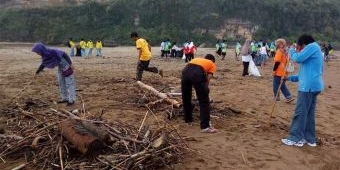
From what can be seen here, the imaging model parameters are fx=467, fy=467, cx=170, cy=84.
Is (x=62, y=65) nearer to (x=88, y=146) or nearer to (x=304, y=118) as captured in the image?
(x=88, y=146)

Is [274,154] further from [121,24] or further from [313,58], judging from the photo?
[121,24]

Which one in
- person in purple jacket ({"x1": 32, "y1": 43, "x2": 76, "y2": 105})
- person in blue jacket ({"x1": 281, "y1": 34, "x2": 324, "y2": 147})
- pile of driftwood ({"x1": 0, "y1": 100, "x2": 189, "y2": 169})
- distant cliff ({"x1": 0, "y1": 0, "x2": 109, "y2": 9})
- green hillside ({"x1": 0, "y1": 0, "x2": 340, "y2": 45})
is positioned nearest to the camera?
pile of driftwood ({"x1": 0, "y1": 100, "x2": 189, "y2": 169})

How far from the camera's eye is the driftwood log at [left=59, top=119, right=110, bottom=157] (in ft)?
19.2

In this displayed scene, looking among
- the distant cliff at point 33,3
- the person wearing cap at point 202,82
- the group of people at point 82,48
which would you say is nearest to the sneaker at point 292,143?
the person wearing cap at point 202,82

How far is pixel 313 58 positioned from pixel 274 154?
65.1 inches

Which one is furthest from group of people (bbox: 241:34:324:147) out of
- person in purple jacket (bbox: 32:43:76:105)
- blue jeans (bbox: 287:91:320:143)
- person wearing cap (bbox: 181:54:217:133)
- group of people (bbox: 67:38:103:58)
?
group of people (bbox: 67:38:103:58)

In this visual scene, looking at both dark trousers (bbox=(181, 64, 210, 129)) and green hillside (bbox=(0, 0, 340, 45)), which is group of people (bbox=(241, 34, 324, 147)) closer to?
dark trousers (bbox=(181, 64, 210, 129))

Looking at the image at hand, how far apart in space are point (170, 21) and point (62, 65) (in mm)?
51823

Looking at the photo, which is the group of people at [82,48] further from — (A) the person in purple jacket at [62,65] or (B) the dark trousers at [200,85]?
(B) the dark trousers at [200,85]

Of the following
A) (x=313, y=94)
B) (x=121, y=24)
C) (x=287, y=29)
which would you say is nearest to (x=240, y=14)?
(x=287, y=29)

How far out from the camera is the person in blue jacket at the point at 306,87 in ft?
24.2

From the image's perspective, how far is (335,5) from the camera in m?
71.1

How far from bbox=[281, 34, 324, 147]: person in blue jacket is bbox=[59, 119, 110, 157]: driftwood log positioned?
3187 millimetres

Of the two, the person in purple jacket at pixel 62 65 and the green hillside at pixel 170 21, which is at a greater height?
the green hillside at pixel 170 21
